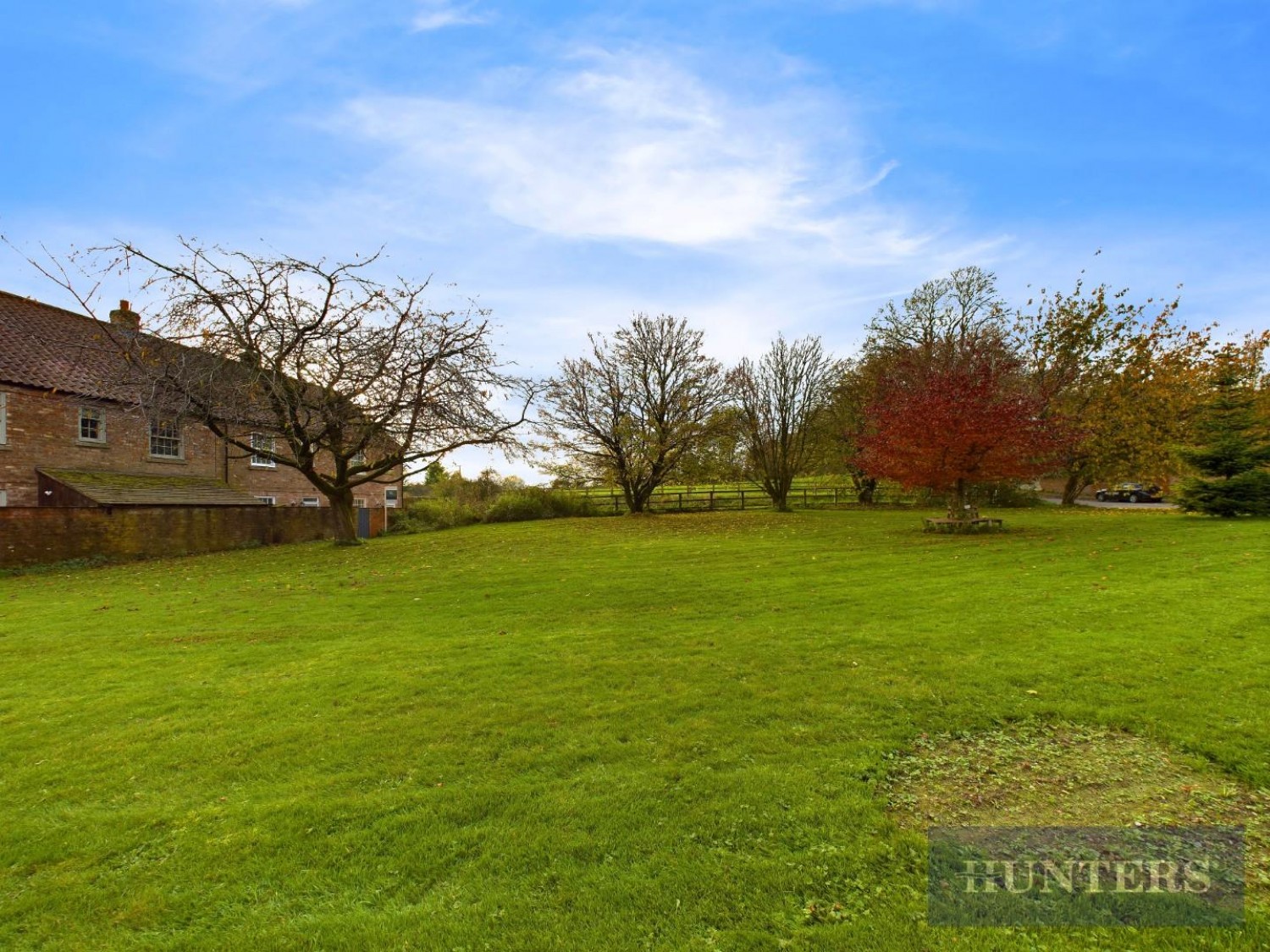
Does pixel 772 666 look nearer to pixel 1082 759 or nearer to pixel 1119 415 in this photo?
pixel 1082 759

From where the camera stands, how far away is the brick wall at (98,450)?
17609mm

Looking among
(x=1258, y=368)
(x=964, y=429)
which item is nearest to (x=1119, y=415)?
(x=1258, y=368)

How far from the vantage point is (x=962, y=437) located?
16.8m

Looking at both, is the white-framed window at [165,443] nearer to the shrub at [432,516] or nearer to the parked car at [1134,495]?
the shrub at [432,516]

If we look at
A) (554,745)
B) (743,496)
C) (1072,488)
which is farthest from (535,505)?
(1072,488)

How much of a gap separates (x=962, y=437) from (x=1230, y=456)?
11546 mm

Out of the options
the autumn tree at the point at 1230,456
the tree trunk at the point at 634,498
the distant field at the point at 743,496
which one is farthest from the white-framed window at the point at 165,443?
the autumn tree at the point at 1230,456

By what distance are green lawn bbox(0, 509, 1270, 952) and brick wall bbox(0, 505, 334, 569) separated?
325 inches

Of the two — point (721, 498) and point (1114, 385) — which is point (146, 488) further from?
point (1114, 385)

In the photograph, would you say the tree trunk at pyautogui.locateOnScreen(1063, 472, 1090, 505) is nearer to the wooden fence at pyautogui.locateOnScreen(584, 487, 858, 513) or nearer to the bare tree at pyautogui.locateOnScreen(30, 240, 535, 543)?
the wooden fence at pyautogui.locateOnScreen(584, 487, 858, 513)

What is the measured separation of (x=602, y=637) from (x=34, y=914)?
5.04m

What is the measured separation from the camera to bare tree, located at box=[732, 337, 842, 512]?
31.7 meters

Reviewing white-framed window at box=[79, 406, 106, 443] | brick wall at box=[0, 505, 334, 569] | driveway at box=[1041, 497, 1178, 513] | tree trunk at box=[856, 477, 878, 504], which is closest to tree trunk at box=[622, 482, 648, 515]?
tree trunk at box=[856, 477, 878, 504]

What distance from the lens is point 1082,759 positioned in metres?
3.77
